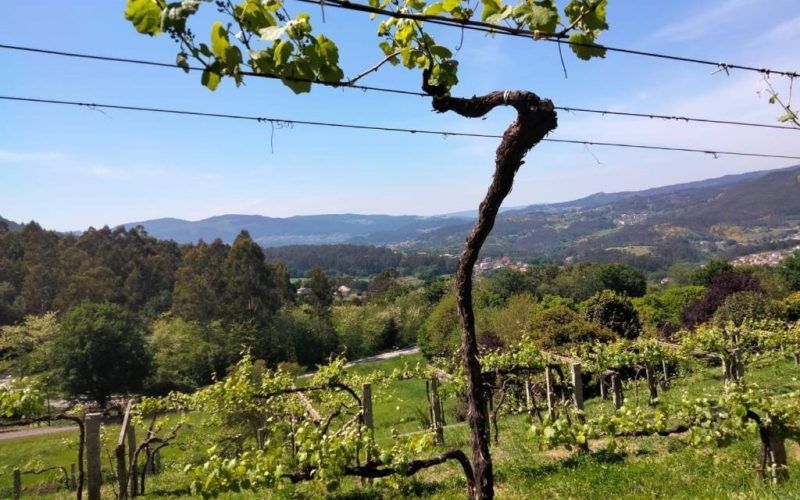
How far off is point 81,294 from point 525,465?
5322 centimetres

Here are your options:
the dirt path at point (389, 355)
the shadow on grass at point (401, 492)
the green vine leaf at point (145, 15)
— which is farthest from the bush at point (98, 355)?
the green vine leaf at point (145, 15)

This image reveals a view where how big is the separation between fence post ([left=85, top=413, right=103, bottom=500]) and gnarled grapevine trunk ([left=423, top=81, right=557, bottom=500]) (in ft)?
16.7

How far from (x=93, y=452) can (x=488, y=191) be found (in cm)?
605

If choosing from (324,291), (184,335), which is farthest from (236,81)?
→ (324,291)

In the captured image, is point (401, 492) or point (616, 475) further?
point (401, 492)

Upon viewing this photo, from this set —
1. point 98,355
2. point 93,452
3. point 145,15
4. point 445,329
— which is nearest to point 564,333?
point 445,329

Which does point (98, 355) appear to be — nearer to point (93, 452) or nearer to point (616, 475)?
point (93, 452)

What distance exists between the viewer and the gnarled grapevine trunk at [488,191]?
2947 mm

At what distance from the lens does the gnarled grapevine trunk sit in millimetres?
2947

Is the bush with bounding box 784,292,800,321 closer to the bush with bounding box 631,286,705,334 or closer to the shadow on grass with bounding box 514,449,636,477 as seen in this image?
the bush with bounding box 631,286,705,334

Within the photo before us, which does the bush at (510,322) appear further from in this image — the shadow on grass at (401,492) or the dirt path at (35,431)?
the dirt path at (35,431)

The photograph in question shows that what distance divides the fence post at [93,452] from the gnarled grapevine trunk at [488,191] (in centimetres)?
509

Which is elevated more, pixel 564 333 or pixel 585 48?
pixel 585 48

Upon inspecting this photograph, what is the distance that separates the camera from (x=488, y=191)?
10.6 feet
